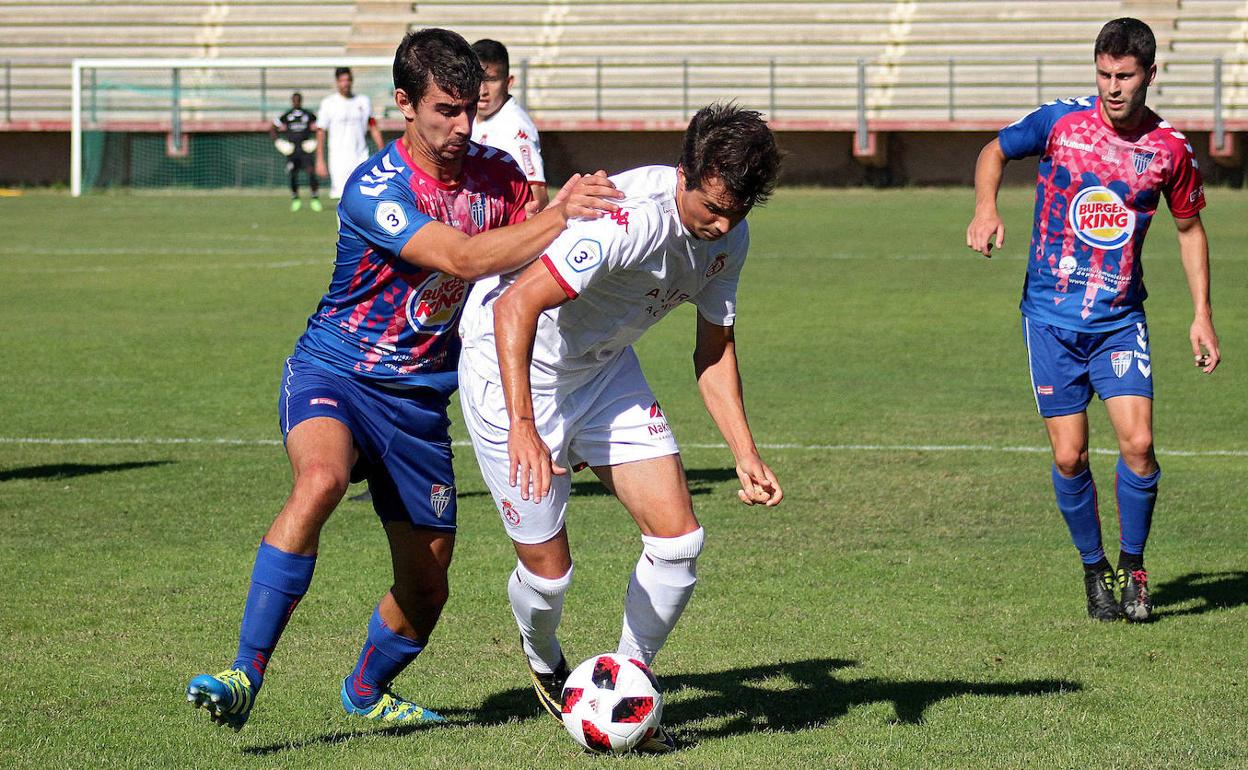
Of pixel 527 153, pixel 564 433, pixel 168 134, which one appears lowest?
pixel 564 433

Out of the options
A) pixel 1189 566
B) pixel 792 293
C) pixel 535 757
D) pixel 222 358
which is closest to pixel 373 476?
pixel 535 757

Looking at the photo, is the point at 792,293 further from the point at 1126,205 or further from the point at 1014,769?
the point at 1014,769

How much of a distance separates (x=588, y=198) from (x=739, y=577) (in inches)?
112

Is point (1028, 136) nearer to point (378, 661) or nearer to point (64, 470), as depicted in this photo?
point (378, 661)

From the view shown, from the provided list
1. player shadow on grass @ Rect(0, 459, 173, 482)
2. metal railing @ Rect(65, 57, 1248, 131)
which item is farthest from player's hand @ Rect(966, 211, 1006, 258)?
metal railing @ Rect(65, 57, 1248, 131)

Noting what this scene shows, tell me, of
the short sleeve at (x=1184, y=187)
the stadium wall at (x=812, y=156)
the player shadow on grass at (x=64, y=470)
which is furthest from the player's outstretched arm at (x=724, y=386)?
the stadium wall at (x=812, y=156)

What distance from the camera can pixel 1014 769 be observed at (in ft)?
14.3

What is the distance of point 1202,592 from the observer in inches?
257

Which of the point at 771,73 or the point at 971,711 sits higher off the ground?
the point at 771,73

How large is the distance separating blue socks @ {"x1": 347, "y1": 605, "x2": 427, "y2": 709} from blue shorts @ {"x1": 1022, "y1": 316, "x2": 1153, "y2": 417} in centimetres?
281

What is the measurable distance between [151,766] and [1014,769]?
7.73 ft

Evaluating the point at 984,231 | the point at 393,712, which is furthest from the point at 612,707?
the point at 984,231

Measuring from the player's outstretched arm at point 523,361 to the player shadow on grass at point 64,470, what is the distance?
5.37m

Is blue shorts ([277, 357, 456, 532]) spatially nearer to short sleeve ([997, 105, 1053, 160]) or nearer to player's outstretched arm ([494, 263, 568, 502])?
player's outstretched arm ([494, 263, 568, 502])
